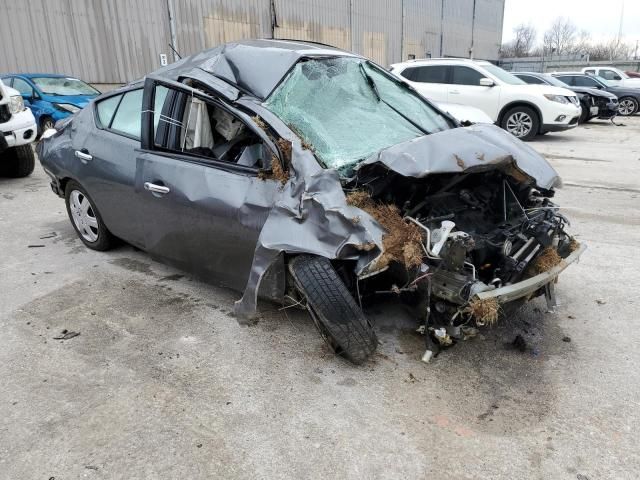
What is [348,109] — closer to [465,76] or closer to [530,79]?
[465,76]

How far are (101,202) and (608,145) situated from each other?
1096 cm

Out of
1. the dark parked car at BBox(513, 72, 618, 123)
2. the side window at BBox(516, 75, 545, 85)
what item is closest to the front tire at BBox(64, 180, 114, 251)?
the side window at BBox(516, 75, 545, 85)

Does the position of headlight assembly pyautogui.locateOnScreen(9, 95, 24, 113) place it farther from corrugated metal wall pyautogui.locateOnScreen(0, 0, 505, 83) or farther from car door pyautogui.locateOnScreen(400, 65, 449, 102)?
corrugated metal wall pyautogui.locateOnScreen(0, 0, 505, 83)

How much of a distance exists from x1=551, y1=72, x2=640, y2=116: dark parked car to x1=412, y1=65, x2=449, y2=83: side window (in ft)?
24.2

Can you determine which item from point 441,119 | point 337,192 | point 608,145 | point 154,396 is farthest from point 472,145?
point 608,145

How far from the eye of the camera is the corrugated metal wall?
1462cm

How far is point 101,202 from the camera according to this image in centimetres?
424

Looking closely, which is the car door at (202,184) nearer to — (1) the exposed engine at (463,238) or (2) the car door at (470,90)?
(1) the exposed engine at (463,238)

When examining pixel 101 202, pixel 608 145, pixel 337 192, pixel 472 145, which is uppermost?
pixel 472 145

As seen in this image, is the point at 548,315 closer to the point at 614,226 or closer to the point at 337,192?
the point at 337,192

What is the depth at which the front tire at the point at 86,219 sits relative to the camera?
4.52 m

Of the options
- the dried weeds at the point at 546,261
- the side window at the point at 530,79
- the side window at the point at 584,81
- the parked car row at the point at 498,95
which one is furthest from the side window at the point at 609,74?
the dried weeds at the point at 546,261

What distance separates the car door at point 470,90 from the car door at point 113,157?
9.11m

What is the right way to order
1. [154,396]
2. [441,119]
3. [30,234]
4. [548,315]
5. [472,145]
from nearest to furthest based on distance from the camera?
[154,396]
[472,145]
[548,315]
[441,119]
[30,234]
